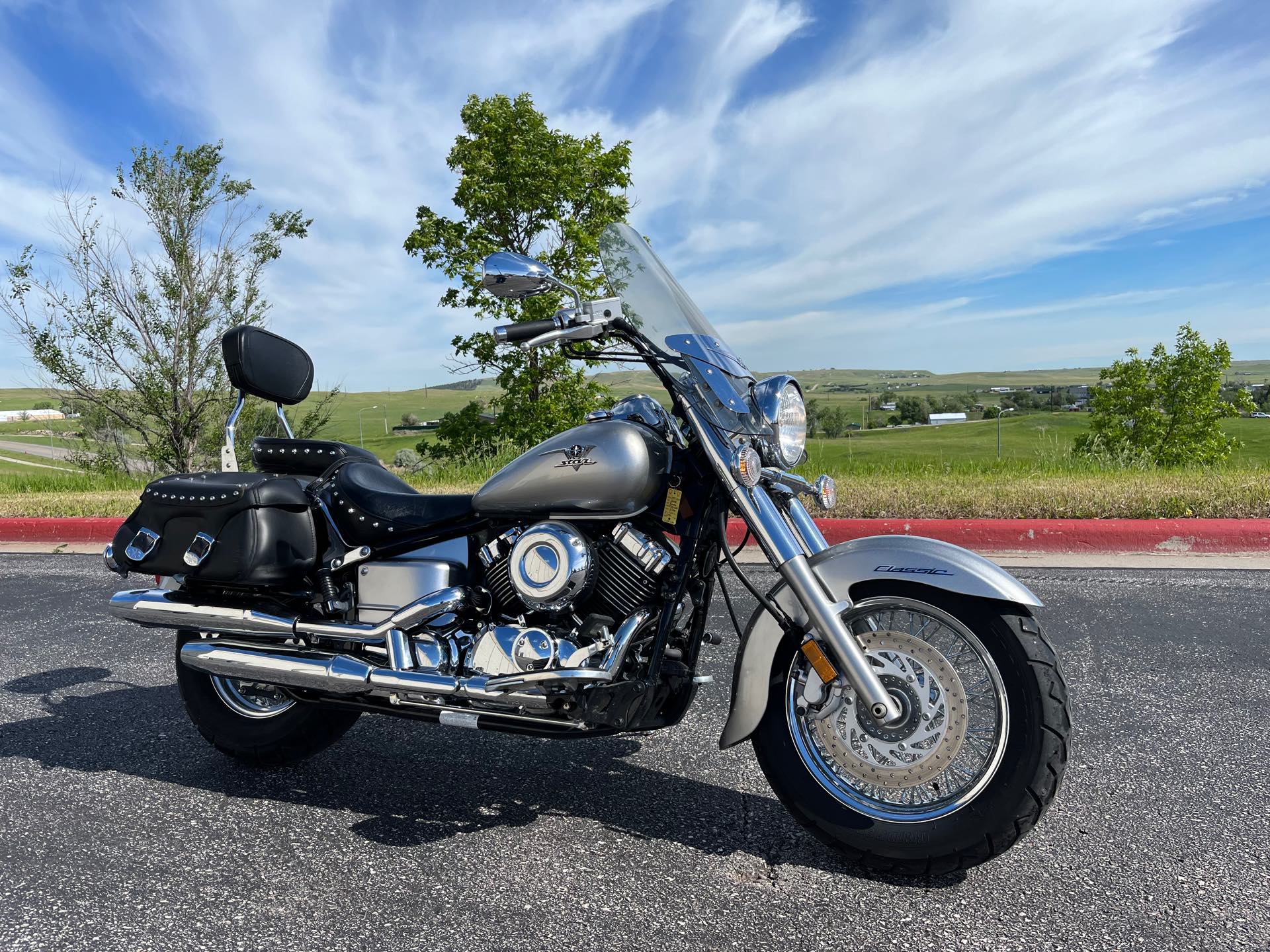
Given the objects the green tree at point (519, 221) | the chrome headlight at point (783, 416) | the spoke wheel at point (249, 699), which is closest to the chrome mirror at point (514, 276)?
the chrome headlight at point (783, 416)

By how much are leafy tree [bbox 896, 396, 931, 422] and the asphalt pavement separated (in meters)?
46.1

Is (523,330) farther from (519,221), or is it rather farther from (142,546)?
(519,221)

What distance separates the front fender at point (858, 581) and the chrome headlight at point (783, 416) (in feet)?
0.99

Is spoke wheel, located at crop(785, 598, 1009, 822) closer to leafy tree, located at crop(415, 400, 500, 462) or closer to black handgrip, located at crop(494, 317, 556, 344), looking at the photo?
black handgrip, located at crop(494, 317, 556, 344)

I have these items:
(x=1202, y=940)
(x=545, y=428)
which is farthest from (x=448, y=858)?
(x=545, y=428)

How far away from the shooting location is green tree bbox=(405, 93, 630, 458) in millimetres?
17406

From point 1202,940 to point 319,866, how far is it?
2.30 metres

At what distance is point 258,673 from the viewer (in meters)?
2.89

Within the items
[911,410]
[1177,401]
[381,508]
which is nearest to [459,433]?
[381,508]

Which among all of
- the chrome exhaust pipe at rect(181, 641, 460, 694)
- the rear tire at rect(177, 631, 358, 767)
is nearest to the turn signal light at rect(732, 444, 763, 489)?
the chrome exhaust pipe at rect(181, 641, 460, 694)

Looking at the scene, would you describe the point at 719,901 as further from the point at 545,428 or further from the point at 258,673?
the point at 545,428

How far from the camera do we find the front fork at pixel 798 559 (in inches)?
93.1

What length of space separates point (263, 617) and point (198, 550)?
0.32m

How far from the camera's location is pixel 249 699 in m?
3.31
